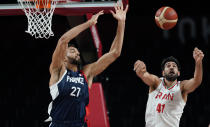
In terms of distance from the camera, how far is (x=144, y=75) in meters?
4.55

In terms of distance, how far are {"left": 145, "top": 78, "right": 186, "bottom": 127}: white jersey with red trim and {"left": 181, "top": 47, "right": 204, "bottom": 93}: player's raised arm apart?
0.35 ft

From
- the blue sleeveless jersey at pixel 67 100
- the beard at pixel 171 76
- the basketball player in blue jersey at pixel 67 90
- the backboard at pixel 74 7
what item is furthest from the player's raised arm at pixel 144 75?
the backboard at pixel 74 7

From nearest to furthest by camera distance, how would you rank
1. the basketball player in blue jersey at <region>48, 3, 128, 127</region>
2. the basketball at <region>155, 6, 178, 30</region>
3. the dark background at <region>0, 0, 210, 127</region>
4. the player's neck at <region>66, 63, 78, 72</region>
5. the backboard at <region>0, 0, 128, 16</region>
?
the basketball player in blue jersey at <region>48, 3, 128, 127</region>, the player's neck at <region>66, 63, 78, 72</region>, the basketball at <region>155, 6, 178, 30</region>, the backboard at <region>0, 0, 128, 16</region>, the dark background at <region>0, 0, 210, 127</region>

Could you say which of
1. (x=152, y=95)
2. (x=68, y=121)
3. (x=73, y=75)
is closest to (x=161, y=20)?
(x=152, y=95)

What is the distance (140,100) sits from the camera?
8344 millimetres

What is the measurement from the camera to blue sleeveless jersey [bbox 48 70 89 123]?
362 cm

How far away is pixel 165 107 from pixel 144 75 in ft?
1.60

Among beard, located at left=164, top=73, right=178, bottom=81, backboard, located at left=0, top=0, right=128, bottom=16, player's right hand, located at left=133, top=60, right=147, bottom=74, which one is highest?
backboard, located at left=0, top=0, right=128, bottom=16

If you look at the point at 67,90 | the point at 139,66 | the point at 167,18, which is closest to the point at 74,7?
the point at 167,18

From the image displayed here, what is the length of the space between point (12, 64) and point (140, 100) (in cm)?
304

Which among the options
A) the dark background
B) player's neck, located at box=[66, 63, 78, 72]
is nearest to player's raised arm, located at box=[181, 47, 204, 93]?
player's neck, located at box=[66, 63, 78, 72]

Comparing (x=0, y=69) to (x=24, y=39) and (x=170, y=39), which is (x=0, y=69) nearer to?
(x=24, y=39)

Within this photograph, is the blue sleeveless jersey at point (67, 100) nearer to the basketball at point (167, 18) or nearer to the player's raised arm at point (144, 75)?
the player's raised arm at point (144, 75)

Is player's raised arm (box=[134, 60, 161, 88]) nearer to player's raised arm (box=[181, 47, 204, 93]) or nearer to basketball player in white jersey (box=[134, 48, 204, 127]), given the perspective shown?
basketball player in white jersey (box=[134, 48, 204, 127])
